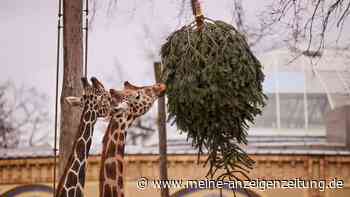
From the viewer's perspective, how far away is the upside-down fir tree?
289 centimetres

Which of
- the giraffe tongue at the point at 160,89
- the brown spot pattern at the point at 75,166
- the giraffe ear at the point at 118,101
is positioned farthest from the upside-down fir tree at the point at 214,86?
the brown spot pattern at the point at 75,166

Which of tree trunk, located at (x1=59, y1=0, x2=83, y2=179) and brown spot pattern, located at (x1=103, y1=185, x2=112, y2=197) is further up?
tree trunk, located at (x1=59, y1=0, x2=83, y2=179)

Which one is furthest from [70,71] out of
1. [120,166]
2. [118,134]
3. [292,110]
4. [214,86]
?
[292,110]

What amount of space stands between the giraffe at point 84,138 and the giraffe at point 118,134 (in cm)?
7

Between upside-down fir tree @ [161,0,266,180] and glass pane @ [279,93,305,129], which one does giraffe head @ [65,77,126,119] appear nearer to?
upside-down fir tree @ [161,0,266,180]

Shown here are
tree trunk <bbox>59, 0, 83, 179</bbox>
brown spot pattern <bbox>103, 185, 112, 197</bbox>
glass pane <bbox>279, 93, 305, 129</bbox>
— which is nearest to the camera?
brown spot pattern <bbox>103, 185, 112, 197</bbox>

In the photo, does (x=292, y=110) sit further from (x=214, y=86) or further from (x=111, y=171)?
(x=214, y=86)

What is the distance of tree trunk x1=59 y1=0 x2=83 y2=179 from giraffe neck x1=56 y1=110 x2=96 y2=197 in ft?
1.80

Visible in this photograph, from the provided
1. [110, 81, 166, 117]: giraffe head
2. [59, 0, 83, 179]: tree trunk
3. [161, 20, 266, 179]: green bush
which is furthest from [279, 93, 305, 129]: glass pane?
[161, 20, 266, 179]: green bush

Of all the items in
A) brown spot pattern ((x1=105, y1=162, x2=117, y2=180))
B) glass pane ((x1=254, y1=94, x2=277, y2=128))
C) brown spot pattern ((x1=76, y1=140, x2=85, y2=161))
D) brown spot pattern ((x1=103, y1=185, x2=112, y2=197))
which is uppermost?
glass pane ((x1=254, y1=94, x2=277, y2=128))

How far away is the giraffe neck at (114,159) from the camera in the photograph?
136 inches

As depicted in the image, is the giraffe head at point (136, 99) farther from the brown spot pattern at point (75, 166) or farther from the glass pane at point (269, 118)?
the glass pane at point (269, 118)

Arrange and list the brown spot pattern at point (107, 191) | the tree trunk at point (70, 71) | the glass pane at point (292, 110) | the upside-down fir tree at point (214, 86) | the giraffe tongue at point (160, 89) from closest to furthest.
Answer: the upside-down fir tree at point (214, 86), the giraffe tongue at point (160, 89), the brown spot pattern at point (107, 191), the tree trunk at point (70, 71), the glass pane at point (292, 110)

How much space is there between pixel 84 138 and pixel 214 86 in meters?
1.06
